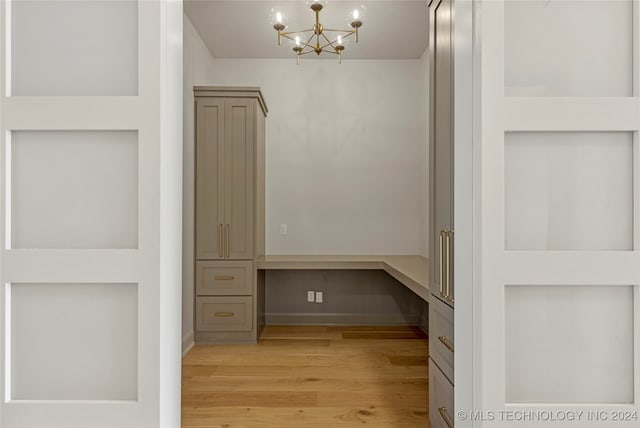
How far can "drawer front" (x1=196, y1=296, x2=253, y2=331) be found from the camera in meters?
3.83

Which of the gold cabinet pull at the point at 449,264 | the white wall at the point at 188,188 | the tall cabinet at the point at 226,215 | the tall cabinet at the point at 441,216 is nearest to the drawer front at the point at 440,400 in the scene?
the tall cabinet at the point at 441,216

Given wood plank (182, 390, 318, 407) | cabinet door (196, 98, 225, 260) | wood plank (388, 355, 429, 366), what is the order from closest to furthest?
wood plank (182, 390, 318, 407)
wood plank (388, 355, 429, 366)
cabinet door (196, 98, 225, 260)

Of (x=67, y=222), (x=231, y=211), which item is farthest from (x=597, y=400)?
(x=231, y=211)

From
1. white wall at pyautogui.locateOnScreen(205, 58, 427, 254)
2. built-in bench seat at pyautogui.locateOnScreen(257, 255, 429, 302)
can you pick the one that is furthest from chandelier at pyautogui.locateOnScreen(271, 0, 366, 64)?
built-in bench seat at pyautogui.locateOnScreen(257, 255, 429, 302)

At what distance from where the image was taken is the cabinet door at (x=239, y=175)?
150 inches

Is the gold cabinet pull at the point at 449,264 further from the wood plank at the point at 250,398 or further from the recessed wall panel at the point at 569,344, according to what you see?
the wood plank at the point at 250,398

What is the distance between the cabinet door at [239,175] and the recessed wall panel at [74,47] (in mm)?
2582

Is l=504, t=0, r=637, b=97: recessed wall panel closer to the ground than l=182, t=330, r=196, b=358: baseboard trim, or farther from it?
farther from it

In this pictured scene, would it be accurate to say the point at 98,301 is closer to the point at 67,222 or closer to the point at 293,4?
the point at 67,222

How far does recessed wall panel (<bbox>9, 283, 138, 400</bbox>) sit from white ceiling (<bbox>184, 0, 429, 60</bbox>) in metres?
2.91

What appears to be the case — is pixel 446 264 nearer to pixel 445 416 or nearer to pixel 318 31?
pixel 445 416

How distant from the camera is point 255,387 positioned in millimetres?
2791

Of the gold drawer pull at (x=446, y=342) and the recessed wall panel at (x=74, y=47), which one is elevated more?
the recessed wall panel at (x=74, y=47)

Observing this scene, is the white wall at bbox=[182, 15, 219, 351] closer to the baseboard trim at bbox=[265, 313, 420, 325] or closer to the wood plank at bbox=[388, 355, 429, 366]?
the baseboard trim at bbox=[265, 313, 420, 325]
